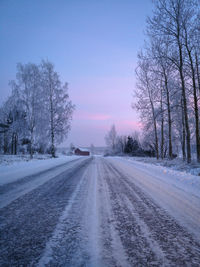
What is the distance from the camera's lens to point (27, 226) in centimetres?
231

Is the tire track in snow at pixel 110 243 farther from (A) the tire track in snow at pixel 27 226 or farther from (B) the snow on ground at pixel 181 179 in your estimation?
(B) the snow on ground at pixel 181 179

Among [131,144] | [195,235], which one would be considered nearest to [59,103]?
[195,235]

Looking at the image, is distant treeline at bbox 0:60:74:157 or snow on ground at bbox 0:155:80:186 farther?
distant treeline at bbox 0:60:74:157

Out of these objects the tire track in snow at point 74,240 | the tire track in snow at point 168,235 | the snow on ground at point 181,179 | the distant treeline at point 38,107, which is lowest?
the snow on ground at point 181,179

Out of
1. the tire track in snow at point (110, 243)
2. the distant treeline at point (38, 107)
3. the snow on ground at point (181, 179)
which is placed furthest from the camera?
the distant treeline at point (38, 107)

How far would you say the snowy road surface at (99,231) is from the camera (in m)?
1.60

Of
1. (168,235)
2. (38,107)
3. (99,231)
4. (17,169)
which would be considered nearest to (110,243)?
(99,231)

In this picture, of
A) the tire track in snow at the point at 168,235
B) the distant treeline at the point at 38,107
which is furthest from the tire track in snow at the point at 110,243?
the distant treeline at the point at 38,107

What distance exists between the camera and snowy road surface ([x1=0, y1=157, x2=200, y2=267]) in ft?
5.24

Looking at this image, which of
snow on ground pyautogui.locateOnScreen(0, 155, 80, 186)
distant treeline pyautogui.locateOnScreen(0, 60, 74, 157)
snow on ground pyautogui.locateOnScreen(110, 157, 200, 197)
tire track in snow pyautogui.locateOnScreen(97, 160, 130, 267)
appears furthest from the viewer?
distant treeline pyautogui.locateOnScreen(0, 60, 74, 157)

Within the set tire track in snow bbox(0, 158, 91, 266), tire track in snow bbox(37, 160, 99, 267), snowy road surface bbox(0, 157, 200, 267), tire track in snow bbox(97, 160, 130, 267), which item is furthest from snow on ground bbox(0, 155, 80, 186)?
tire track in snow bbox(97, 160, 130, 267)

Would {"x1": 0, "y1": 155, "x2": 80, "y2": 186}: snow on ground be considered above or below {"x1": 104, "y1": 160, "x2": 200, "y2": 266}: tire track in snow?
below

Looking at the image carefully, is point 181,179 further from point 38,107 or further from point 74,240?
point 38,107

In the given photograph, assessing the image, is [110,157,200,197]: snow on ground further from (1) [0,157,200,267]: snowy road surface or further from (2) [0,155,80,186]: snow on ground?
(2) [0,155,80,186]: snow on ground
